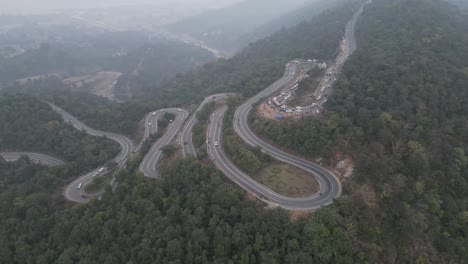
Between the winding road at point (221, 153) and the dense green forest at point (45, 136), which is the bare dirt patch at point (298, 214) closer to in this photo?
the winding road at point (221, 153)

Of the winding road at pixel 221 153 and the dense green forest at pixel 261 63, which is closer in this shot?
the winding road at pixel 221 153

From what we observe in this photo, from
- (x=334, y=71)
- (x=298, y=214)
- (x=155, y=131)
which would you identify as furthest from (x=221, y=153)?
(x=334, y=71)

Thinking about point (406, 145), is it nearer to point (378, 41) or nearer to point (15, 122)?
point (378, 41)

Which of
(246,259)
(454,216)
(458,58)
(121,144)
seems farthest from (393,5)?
(246,259)

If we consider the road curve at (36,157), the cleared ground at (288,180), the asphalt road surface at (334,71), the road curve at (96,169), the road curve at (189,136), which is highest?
the asphalt road surface at (334,71)

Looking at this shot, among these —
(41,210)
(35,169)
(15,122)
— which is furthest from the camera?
(15,122)

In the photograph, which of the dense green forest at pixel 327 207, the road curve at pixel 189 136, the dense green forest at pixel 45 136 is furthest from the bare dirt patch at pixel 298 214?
the dense green forest at pixel 45 136

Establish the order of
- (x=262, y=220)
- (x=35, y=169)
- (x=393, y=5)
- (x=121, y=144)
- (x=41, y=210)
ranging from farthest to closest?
1. (x=393, y=5)
2. (x=121, y=144)
3. (x=35, y=169)
4. (x=41, y=210)
5. (x=262, y=220)
